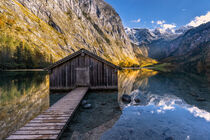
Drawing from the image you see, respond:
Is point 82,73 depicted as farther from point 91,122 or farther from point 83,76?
point 91,122

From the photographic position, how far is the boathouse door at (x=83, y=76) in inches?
698

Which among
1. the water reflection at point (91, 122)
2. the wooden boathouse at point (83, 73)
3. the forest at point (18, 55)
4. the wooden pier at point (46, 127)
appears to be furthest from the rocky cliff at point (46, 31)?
the wooden pier at point (46, 127)

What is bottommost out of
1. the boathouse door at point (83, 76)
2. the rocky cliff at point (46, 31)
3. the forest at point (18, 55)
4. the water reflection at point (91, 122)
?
the water reflection at point (91, 122)

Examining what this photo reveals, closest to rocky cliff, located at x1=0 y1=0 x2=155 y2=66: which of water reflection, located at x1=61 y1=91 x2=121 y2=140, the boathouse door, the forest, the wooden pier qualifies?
the forest

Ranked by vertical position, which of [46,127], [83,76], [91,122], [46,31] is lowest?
[91,122]

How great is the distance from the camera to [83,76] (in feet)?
58.7

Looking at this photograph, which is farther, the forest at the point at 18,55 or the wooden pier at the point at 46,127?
the forest at the point at 18,55

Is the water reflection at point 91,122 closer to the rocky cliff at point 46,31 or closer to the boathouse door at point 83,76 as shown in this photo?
the boathouse door at point 83,76

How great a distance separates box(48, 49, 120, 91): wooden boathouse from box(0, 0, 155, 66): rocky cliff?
83636 millimetres

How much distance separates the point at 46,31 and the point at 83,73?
113725 millimetres

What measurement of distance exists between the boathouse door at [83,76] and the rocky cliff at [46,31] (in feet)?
280

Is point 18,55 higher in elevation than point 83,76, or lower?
higher

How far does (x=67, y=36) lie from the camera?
124 meters

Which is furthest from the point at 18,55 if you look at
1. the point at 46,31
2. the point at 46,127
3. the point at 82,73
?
the point at 46,127
